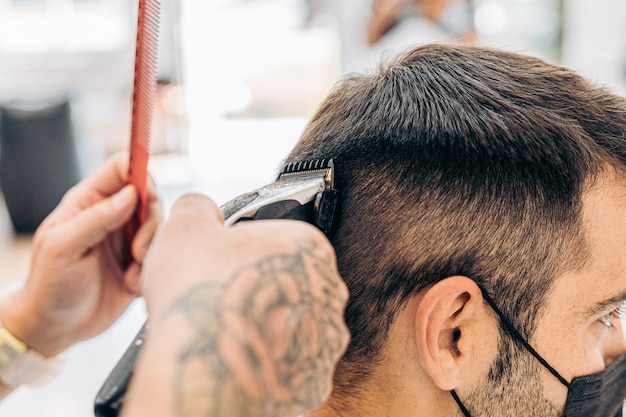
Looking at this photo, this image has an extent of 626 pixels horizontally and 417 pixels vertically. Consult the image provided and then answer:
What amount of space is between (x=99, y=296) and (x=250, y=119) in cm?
576

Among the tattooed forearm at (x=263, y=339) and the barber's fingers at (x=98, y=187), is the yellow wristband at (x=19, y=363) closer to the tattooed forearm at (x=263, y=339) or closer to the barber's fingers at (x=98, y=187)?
the barber's fingers at (x=98, y=187)

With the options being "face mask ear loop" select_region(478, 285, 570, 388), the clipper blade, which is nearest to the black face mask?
"face mask ear loop" select_region(478, 285, 570, 388)

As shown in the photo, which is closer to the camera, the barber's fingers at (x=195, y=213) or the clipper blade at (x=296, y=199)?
the barber's fingers at (x=195, y=213)

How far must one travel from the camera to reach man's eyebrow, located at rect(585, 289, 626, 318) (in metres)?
1.12

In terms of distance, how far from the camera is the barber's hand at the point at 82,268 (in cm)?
102

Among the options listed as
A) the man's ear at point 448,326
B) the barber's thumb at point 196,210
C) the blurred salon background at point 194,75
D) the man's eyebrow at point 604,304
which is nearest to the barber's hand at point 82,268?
the barber's thumb at point 196,210

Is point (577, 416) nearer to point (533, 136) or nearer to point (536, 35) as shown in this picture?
point (533, 136)

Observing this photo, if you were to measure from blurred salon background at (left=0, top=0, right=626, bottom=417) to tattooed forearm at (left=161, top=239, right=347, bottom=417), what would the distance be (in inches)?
189

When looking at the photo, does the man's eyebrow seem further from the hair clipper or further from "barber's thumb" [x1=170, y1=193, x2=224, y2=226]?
"barber's thumb" [x1=170, y1=193, x2=224, y2=226]

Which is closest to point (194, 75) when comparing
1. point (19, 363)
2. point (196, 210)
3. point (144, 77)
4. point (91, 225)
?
point (19, 363)

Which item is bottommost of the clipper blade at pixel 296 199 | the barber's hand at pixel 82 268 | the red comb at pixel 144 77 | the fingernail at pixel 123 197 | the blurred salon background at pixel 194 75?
the blurred salon background at pixel 194 75

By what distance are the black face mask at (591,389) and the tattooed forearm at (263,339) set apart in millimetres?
464

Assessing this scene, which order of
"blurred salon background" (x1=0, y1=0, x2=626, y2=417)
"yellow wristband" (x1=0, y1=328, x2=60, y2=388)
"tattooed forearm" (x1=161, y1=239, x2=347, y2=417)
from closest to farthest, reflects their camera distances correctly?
"tattooed forearm" (x1=161, y1=239, x2=347, y2=417) → "yellow wristband" (x1=0, y1=328, x2=60, y2=388) → "blurred salon background" (x1=0, y1=0, x2=626, y2=417)

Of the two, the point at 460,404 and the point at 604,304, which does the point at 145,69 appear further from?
the point at 604,304
